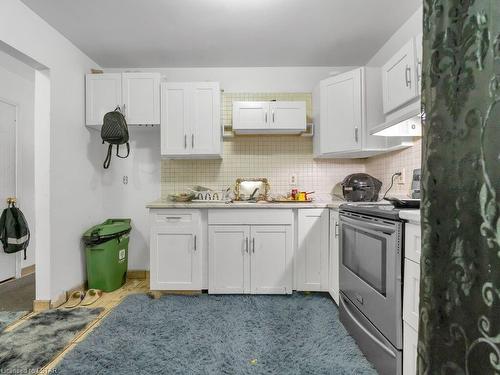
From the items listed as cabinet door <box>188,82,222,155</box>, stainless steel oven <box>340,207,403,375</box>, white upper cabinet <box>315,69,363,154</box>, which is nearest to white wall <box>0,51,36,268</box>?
cabinet door <box>188,82,222,155</box>

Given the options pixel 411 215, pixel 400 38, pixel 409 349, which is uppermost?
pixel 400 38

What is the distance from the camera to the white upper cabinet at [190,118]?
8.52ft

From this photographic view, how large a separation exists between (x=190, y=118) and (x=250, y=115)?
0.63m

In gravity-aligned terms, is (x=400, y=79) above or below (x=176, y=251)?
above

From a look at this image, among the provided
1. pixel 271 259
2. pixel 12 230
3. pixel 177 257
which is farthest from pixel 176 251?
pixel 12 230

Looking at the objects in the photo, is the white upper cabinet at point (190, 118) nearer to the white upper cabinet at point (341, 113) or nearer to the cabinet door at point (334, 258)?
the white upper cabinet at point (341, 113)

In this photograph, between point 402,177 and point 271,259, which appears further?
point 271,259

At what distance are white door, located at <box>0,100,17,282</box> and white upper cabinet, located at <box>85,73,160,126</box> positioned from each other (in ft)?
3.93

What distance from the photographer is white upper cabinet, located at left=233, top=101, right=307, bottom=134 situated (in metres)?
2.64

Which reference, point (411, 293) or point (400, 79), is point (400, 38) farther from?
point (411, 293)

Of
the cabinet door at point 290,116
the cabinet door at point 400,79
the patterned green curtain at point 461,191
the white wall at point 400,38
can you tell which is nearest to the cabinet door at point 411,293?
the patterned green curtain at point 461,191

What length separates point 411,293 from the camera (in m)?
1.14

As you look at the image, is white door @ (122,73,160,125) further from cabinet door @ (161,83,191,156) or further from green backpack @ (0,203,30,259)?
green backpack @ (0,203,30,259)

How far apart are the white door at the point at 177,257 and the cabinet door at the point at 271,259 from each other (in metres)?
0.54
